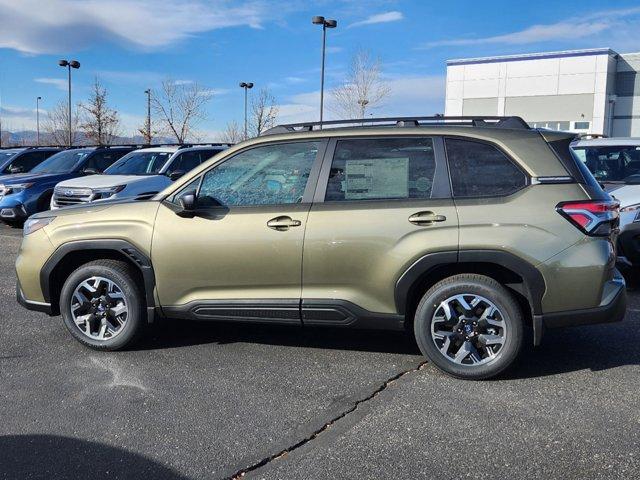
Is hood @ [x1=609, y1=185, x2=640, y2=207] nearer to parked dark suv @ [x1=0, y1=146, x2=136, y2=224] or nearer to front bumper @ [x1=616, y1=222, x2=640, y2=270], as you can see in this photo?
front bumper @ [x1=616, y1=222, x2=640, y2=270]

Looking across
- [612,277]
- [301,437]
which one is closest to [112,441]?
[301,437]

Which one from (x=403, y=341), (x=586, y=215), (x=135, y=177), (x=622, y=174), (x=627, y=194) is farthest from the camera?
(x=135, y=177)

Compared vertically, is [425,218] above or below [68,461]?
above

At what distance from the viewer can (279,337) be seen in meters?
5.49

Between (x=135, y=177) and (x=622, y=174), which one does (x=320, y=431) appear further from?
(x=135, y=177)

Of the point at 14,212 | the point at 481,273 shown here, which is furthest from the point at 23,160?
the point at 481,273

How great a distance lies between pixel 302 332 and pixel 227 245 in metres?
1.39

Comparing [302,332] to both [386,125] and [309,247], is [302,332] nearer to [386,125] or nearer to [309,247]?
[309,247]

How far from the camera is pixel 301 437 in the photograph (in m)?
3.59

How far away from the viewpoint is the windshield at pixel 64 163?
551 inches

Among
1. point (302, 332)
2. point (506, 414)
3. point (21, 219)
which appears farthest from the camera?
point (21, 219)

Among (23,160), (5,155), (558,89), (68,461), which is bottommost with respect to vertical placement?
(68,461)

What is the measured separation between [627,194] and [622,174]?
3.72ft

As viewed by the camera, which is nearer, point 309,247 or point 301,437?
point 301,437
